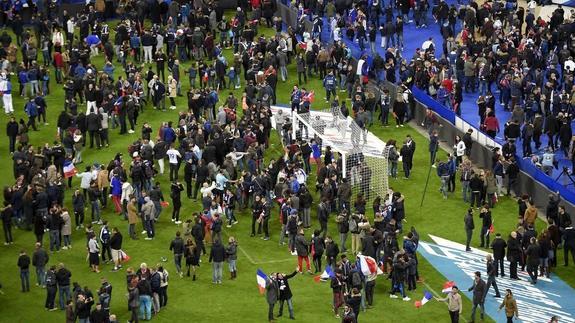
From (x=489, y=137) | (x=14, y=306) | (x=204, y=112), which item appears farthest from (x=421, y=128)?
(x=14, y=306)

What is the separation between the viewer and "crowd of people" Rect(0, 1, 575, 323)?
140 ft

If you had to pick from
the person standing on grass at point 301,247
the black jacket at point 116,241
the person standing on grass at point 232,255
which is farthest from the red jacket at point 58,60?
the person standing on grass at point 301,247

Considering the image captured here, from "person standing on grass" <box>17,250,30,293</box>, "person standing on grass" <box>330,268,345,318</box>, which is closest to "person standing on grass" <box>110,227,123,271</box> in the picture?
"person standing on grass" <box>17,250,30,293</box>

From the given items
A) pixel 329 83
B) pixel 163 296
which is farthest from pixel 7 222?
pixel 329 83

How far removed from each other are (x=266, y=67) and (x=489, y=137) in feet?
34.2

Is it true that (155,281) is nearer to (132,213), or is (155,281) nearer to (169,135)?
(132,213)

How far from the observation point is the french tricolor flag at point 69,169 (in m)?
49.0

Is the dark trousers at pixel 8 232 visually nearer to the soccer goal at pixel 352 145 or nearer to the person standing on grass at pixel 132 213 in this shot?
the person standing on grass at pixel 132 213

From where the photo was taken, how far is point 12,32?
64.2 m

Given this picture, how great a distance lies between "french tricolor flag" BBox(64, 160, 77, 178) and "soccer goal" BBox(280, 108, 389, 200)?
7895 millimetres

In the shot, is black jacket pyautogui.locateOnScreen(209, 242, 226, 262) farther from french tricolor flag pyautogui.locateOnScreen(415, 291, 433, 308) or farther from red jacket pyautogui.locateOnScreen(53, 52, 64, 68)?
red jacket pyautogui.locateOnScreen(53, 52, 64, 68)

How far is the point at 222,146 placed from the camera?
49500 mm

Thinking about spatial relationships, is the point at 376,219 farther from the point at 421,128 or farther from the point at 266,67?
the point at 266,67

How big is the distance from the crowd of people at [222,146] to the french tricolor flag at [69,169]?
0.32 ft
